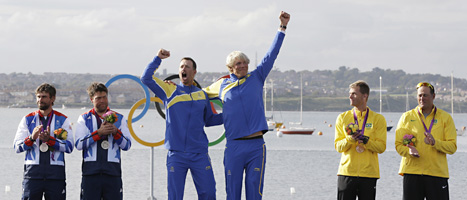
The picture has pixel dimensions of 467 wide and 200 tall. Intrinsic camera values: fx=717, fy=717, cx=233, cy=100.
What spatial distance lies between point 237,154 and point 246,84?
749mm

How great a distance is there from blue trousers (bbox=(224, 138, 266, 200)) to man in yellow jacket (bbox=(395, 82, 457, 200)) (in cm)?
170

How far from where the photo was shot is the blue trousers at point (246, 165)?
293 inches

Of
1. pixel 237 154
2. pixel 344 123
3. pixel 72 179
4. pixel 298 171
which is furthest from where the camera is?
pixel 298 171

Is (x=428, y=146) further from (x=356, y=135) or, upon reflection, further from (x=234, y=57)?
(x=234, y=57)

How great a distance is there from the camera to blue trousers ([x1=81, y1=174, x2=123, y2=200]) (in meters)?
7.51

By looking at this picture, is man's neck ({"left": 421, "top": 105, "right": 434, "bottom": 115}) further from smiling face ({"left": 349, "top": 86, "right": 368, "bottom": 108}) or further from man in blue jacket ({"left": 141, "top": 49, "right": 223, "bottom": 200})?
man in blue jacket ({"left": 141, "top": 49, "right": 223, "bottom": 200})

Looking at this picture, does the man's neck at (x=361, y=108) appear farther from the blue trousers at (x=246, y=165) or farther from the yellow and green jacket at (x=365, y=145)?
the blue trousers at (x=246, y=165)

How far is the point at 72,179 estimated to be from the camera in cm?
2405

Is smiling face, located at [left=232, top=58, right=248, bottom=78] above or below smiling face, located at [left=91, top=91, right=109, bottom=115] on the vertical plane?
above

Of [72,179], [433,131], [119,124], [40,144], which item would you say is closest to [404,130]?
[433,131]

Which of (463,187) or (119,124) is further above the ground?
(119,124)

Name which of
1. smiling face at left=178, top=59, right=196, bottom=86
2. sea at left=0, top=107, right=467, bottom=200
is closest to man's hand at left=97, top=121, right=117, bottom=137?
smiling face at left=178, top=59, right=196, bottom=86

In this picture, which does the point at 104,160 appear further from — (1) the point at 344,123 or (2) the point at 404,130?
(2) the point at 404,130

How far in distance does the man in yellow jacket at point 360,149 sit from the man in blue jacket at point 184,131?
1.49 metres
